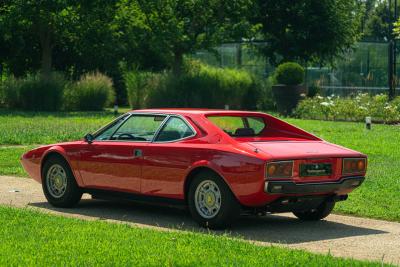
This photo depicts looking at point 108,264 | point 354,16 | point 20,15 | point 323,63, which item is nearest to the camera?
point 108,264

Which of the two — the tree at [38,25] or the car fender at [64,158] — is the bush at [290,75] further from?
the car fender at [64,158]

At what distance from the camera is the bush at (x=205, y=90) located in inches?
1592

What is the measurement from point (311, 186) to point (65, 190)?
3.46 meters

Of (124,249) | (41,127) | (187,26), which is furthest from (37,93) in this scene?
(124,249)

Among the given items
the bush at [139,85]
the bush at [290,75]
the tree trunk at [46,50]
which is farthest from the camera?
the tree trunk at [46,50]

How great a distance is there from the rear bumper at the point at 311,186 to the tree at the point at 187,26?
3341 centimetres

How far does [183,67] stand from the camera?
47.8m

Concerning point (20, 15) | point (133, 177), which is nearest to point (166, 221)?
point (133, 177)

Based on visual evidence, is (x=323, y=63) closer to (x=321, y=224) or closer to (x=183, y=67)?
(x=183, y=67)

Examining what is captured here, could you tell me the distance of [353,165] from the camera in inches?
438

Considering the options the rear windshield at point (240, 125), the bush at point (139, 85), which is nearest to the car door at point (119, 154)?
the rear windshield at point (240, 125)

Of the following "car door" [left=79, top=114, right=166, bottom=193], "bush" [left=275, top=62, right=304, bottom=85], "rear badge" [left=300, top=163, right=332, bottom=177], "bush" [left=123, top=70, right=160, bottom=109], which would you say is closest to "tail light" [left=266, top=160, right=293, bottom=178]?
"rear badge" [left=300, top=163, right=332, bottom=177]

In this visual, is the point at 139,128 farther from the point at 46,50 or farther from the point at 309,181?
the point at 46,50

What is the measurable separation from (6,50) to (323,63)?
1645cm
